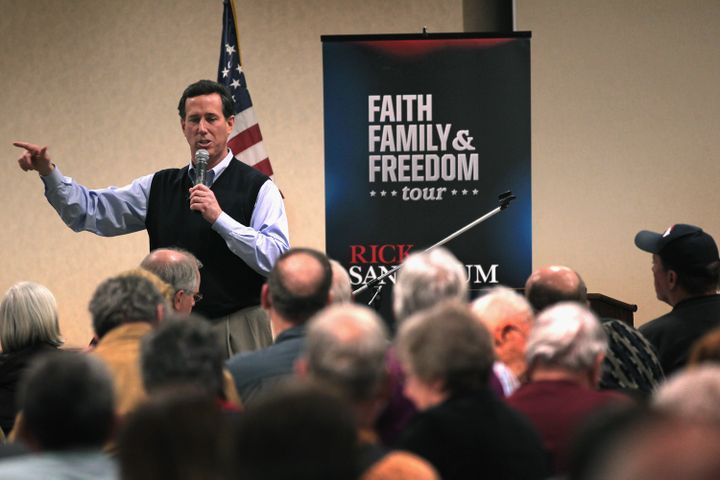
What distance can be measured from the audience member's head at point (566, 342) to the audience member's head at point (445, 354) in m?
0.37

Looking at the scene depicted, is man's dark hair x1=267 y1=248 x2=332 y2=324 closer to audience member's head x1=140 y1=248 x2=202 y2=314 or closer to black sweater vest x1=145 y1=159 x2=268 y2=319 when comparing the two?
audience member's head x1=140 y1=248 x2=202 y2=314

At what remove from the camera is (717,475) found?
878 millimetres

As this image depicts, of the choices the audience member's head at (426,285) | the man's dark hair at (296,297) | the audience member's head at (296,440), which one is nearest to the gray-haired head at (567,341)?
the audience member's head at (426,285)

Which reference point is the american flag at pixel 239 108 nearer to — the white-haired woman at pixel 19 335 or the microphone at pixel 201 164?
the microphone at pixel 201 164

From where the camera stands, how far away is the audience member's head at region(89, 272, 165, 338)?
9.17 ft

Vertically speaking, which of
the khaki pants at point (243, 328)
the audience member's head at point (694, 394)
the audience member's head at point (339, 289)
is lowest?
the khaki pants at point (243, 328)

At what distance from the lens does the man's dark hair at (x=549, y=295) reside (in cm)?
342

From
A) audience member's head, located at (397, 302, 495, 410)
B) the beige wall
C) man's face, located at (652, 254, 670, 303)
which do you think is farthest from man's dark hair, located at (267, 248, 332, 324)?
the beige wall

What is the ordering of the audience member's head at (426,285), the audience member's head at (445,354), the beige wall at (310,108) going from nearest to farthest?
the audience member's head at (445,354) < the audience member's head at (426,285) < the beige wall at (310,108)

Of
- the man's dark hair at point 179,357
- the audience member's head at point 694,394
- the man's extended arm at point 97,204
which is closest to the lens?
the audience member's head at point 694,394

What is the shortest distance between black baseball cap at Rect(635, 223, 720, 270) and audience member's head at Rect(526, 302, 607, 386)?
5.06ft

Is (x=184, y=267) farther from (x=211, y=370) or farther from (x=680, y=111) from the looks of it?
(x=680, y=111)

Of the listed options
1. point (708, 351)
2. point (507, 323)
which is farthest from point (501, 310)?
point (708, 351)

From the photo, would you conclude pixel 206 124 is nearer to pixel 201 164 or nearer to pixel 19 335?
pixel 201 164
